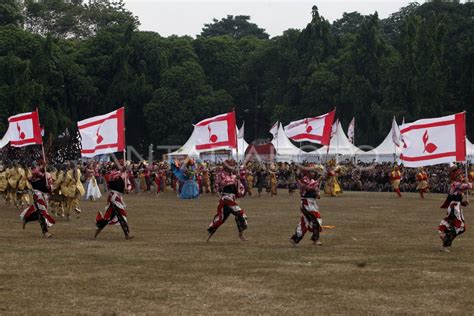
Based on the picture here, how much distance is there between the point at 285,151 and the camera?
56.8 m

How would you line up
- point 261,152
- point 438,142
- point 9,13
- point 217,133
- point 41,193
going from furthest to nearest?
point 9,13 → point 261,152 → point 217,133 → point 438,142 → point 41,193

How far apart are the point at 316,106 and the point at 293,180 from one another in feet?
96.0

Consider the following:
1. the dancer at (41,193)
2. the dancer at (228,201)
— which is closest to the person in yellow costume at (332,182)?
the dancer at (228,201)

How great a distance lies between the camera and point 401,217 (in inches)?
1093

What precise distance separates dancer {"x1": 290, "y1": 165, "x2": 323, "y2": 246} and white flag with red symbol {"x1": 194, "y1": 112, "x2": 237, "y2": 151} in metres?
11.7

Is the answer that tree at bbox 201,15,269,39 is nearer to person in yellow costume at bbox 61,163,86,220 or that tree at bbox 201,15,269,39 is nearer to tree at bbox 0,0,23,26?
A: tree at bbox 0,0,23,26

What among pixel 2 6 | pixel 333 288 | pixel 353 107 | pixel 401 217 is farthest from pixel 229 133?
pixel 2 6

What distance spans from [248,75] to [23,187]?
177ft

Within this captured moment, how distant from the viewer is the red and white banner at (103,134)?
89.7ft

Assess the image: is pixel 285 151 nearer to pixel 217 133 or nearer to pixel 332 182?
pixel 332 182

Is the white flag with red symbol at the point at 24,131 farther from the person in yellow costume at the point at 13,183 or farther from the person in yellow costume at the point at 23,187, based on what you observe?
the person in yellow costume at the point at 13,183

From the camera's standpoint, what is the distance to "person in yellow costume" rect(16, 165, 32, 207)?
31.8 metres

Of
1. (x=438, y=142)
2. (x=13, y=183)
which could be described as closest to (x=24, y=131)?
(x=13, y=183)

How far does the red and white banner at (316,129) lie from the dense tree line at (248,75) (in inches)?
962
